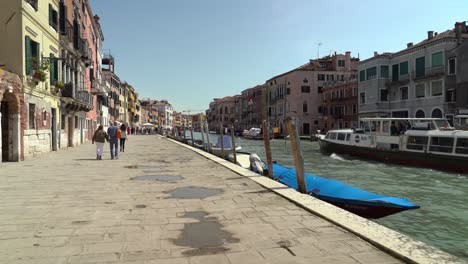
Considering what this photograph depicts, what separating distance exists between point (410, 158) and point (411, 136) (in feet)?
5.04

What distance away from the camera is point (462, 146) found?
20.8 meters

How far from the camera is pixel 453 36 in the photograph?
36.8 m

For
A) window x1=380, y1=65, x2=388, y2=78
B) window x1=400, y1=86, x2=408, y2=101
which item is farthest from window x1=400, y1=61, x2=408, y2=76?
window x1=380, y1=65, x2=388, y2=78

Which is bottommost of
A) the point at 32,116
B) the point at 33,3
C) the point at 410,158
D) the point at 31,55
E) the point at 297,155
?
the point at 410,158

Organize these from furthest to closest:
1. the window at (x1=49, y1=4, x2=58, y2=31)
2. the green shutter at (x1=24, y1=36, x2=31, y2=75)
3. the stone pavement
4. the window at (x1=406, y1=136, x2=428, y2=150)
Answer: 1. the window at (x1=406, y1=136, x2=428, y2=150)
2. the window at (x1=49, y1=4, x2=58, y2=31)
3. the green shutter at (x1=24, y1=36, x2=31, y2=75)
4. the stone pavement

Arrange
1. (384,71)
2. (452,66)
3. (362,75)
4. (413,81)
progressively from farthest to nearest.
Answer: (362,75) → (384,71) → (413,81) → (452,66)

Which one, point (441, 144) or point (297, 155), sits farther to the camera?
point (441, 144)

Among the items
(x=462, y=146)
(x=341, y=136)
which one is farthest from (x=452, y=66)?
(x=462, y=146)

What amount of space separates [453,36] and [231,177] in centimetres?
3475

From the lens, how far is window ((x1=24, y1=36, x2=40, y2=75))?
1628 centimetres

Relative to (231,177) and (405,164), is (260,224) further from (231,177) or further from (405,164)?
(405,164)

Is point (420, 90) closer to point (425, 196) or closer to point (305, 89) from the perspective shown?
point (425, 196)

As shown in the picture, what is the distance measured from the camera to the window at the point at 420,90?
128 feet

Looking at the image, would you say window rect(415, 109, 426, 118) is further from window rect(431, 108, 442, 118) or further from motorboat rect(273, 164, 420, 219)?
A: motorboat rect(273, 164, 420, 219)
